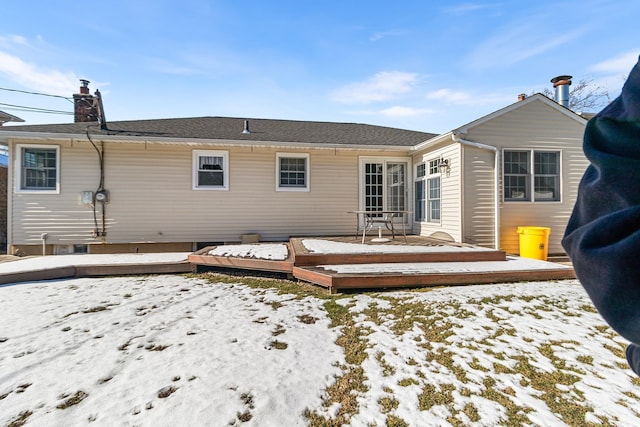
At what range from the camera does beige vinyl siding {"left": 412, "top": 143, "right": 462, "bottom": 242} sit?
7.00 meters

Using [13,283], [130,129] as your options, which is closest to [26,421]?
[13,283]

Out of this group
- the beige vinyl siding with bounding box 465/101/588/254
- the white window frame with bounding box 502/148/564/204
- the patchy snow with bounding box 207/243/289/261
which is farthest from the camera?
the white window frame with bounding box 502/148/564/204

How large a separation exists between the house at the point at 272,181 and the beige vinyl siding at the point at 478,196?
0.02 m

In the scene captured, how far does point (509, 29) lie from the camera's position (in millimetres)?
8828

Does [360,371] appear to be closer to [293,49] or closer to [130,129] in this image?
[130,129]

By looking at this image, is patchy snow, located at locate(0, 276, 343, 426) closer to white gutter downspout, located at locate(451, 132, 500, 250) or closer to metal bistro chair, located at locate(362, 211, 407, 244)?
metal bistro chair, located at locate(362, 211, 407, 244)

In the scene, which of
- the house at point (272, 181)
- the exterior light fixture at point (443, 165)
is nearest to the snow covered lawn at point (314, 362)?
the house at point (272, 181)

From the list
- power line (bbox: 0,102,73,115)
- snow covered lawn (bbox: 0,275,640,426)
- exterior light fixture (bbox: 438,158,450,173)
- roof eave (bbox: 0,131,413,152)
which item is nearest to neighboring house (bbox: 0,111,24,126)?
power line (bbox: 0,102,73,115)

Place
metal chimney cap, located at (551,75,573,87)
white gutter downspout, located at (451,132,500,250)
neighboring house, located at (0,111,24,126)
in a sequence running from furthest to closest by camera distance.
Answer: neighboring house, located at (0,111,24,126) < metal chimney cap, located at (551,75,573,87) < white gutter downspout, located at (451,132,500,250)

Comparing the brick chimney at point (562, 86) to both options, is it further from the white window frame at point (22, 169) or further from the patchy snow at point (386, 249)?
the white window frame at point (22, 169)

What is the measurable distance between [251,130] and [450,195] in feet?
19.8

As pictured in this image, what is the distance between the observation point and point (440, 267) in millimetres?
5398

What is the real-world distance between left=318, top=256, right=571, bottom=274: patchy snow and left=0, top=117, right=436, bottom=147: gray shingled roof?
160 inches

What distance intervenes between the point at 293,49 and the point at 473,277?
9.59 m
